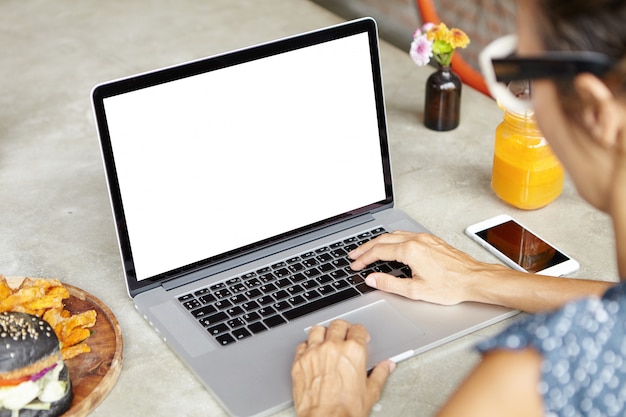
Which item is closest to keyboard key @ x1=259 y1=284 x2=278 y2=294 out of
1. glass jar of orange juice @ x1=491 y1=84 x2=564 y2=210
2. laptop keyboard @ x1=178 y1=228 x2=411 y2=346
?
laptop keyboard @ x1=178 y1=228 x2=411 y2=346

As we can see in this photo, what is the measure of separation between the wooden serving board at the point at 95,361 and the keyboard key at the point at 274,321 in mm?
192

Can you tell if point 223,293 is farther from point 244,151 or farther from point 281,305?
point 244,151

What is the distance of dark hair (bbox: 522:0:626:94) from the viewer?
2.18 ft

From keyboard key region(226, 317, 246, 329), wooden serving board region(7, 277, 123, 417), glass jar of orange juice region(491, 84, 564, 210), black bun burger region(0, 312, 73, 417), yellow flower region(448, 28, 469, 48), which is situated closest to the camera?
black bun burger region(0, 312, 73, 417)

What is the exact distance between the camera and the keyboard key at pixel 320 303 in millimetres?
1192

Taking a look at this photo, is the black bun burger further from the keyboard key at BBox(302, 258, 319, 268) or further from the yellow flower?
the yellow flower

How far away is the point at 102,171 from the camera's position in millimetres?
1594

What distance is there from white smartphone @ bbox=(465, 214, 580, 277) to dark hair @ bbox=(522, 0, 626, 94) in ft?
2.04

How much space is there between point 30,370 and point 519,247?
0.74m

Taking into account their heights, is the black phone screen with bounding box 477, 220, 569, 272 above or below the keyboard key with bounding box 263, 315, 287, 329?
below

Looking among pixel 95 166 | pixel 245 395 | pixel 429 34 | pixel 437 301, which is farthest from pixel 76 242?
pixel 429 34

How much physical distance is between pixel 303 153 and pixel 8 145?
654 millimetres

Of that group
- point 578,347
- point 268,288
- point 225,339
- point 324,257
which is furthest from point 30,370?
point 578,347

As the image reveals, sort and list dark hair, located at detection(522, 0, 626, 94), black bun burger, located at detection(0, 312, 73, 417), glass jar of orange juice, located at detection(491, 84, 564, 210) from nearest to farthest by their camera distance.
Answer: dark hair, located at detection(522, 0, 626, 94), black bun burger, located at detection(0, 312, 73, 417), glass jar of orange juice, located at detection(491, 84, 564, 210)
